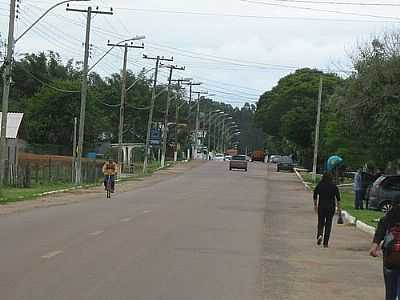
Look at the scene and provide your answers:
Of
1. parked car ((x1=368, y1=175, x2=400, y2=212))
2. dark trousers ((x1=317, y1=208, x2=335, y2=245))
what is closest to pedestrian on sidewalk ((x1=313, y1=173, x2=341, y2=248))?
dark trousers ((x1=317, y1=208, x2=335, y2=245))

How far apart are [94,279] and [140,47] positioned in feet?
170

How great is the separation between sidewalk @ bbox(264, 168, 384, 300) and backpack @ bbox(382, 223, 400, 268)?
2.48m

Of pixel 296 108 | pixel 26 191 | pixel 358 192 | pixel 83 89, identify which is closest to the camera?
pixel 358 192

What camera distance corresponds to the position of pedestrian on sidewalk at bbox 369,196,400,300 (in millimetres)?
8930

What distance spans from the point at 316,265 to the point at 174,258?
265 cm

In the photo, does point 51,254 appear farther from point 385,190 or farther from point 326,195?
point 385,190

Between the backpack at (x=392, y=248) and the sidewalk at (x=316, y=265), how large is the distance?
2.48 m

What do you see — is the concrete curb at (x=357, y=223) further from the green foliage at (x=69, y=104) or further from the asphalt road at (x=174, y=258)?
the green foliage at (x=69, y=104)

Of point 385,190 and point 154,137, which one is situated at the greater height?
point 154,137

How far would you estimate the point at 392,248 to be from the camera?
895 centimetres

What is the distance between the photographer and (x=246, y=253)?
1652cm

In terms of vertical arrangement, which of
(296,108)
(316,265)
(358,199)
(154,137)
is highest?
(296,108)

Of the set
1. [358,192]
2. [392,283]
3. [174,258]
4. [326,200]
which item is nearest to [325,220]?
[326,200]

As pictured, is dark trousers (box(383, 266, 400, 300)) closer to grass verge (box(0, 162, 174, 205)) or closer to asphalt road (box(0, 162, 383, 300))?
asphalt road (box(0, 162, 383, 300))
